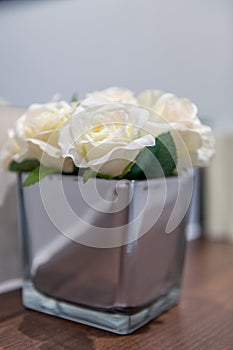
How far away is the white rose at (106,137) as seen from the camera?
1.33 feet

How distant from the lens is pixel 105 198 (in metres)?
0.44

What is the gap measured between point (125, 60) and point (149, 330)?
20.3 inches

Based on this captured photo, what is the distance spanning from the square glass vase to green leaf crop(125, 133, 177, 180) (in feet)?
0.04

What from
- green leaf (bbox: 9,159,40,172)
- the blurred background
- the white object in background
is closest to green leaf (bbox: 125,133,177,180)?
green leaf (bbox: 9,159,40,172)

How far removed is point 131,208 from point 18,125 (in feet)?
0.56

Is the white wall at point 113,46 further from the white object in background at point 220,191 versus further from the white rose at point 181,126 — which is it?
the white rose at point 181,126

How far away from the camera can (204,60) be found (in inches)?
37.0

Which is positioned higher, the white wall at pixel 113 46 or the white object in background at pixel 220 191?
the white wall at pixel 113 46

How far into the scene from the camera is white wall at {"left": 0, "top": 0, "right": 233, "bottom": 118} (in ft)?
2.22

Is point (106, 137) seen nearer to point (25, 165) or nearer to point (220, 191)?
point (25, 165)

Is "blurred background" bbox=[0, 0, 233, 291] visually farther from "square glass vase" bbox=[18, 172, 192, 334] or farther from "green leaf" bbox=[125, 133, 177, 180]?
"green leaf" bbox=[125, 133, 177, 180]

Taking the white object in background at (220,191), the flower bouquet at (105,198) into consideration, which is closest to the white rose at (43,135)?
the flower bouquet at (105,198)

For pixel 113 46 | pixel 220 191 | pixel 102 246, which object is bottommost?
pixel 220 191

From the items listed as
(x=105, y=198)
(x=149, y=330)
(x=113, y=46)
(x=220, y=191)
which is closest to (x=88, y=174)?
(x=105, y=198)
